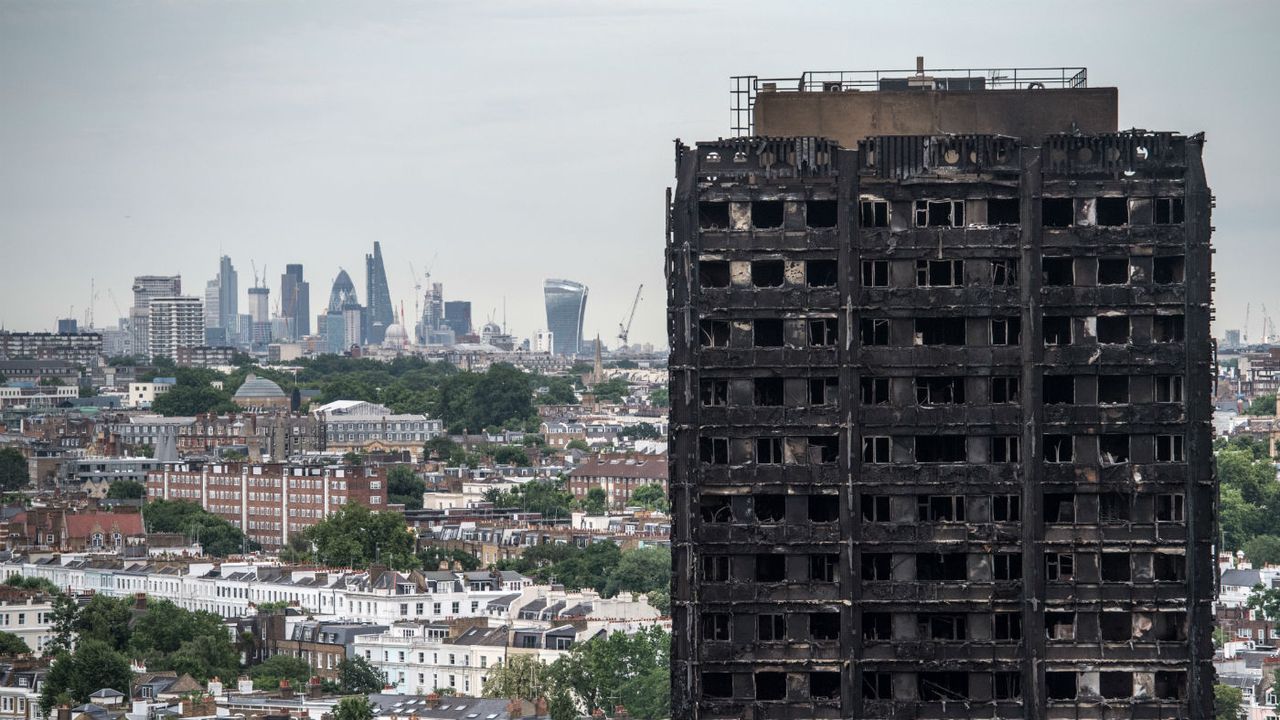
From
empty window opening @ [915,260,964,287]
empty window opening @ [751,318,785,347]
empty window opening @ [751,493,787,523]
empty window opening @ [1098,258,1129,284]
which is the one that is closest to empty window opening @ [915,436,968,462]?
empty window opening @ [751,493,787,523]

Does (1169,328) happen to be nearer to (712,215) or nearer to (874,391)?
(874,391)

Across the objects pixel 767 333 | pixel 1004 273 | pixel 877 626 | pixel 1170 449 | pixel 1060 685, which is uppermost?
pixel 1004 273

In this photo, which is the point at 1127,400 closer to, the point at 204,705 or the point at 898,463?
the point at 898,463

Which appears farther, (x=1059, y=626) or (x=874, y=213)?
(x=874, y=213)

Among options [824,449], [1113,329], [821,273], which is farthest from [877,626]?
[1113,329]

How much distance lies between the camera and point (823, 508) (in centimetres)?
8712

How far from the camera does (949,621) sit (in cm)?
8662

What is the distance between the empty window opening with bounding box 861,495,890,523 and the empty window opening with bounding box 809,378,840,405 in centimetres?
268

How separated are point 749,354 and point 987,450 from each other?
6671 mm

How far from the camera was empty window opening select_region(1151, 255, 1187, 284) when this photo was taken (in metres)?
87.2

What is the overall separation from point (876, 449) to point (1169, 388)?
777cm

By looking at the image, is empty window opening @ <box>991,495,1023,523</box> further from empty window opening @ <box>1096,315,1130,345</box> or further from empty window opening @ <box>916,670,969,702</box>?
empty window opening @ <box>1096,315,1130,345</box>

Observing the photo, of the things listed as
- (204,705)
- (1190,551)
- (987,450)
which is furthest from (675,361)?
(204,705)

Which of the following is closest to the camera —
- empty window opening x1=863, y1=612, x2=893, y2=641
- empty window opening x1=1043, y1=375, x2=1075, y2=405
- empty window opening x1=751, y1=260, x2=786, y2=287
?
empty window opening x1=863, y1=612, x2=893, y2=641
